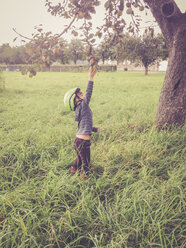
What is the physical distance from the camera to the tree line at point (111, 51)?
6.40 feet

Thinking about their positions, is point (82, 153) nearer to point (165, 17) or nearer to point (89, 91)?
point (89, 91)

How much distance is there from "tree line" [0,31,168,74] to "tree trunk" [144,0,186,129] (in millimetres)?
298

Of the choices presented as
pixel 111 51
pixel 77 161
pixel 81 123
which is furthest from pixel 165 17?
pixel 77 161

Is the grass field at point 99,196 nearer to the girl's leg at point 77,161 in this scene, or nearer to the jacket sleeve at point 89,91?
the girl's leg at point 77,161

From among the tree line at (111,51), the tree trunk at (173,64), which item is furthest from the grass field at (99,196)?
the tree line at (111,51)

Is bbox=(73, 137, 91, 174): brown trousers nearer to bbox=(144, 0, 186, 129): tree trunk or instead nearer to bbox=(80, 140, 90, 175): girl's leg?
bbox=(80, 140, 90, 175): girl's leg

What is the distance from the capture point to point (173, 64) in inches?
133

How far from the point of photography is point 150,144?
3125mm

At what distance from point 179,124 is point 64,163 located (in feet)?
8.37

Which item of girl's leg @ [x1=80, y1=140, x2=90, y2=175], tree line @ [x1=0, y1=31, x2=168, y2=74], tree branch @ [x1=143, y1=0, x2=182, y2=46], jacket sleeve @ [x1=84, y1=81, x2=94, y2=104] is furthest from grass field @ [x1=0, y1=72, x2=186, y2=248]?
tree branch @ [x1=143, y1=0, x2=182, y2=46]

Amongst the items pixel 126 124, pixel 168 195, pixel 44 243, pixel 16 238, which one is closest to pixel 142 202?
pixel 168 195

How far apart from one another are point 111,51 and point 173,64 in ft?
4.98

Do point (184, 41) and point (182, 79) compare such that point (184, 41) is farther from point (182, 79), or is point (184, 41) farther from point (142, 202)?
point (142, 202)

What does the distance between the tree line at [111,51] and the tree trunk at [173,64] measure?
298 millimetres
